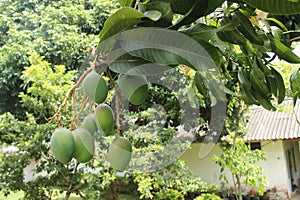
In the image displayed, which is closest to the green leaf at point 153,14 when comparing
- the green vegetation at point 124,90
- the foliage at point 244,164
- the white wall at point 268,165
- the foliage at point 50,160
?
the green vegetation at point 124,90

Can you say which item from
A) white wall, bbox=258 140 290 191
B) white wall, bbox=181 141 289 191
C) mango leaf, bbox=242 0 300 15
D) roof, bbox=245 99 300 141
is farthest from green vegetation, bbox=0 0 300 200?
white wall, bbox=258 140 290 191

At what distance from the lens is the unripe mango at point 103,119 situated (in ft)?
1.12

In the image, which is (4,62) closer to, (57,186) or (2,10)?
(2,10)

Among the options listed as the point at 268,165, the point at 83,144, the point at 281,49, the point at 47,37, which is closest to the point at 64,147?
the point at 83,144

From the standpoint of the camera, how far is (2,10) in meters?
4.11

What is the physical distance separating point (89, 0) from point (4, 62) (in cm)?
121

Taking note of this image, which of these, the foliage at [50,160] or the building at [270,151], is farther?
the building at [270,151]

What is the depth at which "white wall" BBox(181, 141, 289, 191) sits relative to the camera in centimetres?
535

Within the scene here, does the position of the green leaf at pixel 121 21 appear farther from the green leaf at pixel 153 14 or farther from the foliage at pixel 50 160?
the foliage at pixel 50 160

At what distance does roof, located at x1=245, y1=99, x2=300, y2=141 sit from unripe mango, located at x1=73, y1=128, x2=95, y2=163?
476cm

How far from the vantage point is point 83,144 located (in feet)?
1.12

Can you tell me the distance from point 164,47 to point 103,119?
4.4 inches

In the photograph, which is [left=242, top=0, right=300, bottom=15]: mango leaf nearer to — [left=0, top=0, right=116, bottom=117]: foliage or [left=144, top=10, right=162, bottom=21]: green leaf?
[left=144, top=10, right=162, bottom=21]: green leaf

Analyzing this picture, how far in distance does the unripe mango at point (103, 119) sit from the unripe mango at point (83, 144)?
15mm
